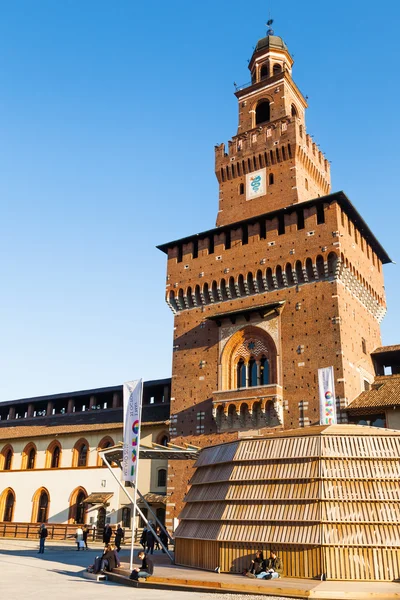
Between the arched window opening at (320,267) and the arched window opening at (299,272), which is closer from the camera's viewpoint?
the arched window opening at (320,267)

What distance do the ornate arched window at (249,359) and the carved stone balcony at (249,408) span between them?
111 centimetres

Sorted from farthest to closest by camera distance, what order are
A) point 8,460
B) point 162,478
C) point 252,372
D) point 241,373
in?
point 8,460
point 162,478
point 241,373
point 252,372

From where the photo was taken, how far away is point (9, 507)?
5084cm

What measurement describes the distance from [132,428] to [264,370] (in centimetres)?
1629

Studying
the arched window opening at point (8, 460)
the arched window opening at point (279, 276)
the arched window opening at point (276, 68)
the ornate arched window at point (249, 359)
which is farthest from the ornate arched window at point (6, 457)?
the arched window opening at point (276, 68)

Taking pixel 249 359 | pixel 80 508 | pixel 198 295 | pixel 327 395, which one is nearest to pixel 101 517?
pixel 80 508

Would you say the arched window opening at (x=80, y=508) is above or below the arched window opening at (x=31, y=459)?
below

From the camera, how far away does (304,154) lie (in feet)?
140

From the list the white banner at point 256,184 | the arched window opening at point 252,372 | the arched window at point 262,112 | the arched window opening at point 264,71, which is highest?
the arched window opening at point 264,71

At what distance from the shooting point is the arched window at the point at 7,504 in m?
50.4

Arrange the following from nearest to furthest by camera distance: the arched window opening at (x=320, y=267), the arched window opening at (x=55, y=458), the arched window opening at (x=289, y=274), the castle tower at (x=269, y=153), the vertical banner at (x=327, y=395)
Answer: the vertical banner at (x=327, y=395) → the arched window opening at (x=320, y=267) → the arched window opening at (x=289, y=274) → the castle tower at (x=269, y=153) → the arched window opening at (x=55, y=458)

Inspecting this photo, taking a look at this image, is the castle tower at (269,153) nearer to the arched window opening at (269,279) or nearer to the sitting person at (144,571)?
the arched window opening at (269,279)

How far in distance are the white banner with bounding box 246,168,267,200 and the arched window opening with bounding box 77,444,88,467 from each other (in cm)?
2434

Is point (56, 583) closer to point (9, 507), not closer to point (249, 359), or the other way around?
point (249, 359)
